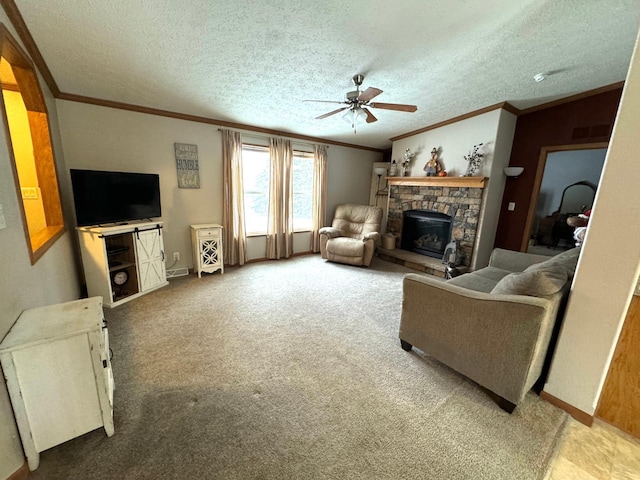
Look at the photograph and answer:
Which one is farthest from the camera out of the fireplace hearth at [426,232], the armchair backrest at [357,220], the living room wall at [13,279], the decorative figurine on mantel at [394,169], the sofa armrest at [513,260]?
the decorative figurine on mantel at [394,169]

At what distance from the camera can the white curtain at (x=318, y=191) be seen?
4.73 meters

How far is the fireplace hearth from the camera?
4367mm

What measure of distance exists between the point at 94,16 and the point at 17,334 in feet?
6.62

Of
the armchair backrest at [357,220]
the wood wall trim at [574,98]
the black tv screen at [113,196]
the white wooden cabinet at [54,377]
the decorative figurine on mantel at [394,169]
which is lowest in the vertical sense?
the white wooden cabinet at [54,377]

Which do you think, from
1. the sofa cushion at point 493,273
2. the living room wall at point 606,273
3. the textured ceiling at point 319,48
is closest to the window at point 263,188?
the textured ceiling at point 319,48

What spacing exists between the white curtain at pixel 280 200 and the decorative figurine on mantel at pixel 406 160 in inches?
87.5

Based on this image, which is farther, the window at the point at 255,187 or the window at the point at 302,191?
the window at the point at 302,191

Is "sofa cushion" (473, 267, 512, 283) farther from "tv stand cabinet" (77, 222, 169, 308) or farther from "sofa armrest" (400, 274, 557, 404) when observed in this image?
"tv stand cabinet" (77, 222, 169, 308)

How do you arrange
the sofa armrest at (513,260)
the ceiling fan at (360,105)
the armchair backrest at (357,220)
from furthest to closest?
1. the armchair backrest at (357,220)
2. the sofa armrest at (513,260)
3. the ceiling fan at (360,105)

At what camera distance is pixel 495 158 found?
12.0 ft

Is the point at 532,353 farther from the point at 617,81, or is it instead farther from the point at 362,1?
the point at 617,81

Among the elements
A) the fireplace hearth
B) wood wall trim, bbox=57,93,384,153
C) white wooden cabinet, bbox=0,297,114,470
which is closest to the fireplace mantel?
the fireplace hearth

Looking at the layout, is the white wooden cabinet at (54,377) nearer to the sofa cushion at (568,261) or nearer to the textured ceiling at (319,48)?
the textured ceiling at (319,48)

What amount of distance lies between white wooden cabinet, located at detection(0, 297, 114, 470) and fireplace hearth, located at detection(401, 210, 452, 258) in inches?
180
